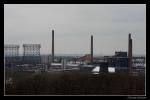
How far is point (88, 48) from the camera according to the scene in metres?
3.15

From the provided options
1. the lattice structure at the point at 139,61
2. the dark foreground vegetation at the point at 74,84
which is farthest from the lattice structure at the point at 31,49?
the lattice structure at the point at 139,61

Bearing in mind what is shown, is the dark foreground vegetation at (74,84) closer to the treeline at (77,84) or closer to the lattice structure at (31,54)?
the treeline at (77,84)

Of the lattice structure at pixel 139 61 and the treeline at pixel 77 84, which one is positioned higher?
the lattice structure at pixel 139 61

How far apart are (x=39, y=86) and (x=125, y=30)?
878mm

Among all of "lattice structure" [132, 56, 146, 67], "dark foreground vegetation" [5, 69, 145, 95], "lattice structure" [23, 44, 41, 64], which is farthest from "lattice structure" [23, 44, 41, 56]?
"lattice structure" [132, 56, 146, 67]

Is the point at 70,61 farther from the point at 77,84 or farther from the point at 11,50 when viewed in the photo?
the point at 11,50

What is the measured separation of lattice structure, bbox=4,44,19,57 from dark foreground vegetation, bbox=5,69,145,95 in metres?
0.16

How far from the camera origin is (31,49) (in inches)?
124

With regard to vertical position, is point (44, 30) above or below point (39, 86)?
above

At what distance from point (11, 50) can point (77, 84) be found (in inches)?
24.9

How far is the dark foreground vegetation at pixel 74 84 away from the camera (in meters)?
3.05

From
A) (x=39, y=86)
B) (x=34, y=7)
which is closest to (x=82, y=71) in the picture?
(x=39, y=86)

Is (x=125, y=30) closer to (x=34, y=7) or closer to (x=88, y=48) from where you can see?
(x=88, y=48)

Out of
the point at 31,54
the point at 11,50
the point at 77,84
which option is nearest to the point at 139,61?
the point at 77,84
